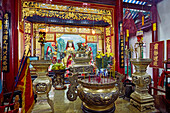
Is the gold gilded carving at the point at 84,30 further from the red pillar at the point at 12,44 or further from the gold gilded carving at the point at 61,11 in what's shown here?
the red pillar at the point at 12,44

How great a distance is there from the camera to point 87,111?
3.84ft

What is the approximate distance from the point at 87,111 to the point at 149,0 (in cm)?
523

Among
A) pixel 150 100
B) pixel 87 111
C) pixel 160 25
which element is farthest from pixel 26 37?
pixel 160 25

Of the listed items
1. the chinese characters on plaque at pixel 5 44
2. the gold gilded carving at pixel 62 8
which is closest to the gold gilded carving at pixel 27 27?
the gold gilded carving at pixel 62 8

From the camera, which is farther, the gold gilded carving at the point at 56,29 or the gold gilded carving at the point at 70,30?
the gold gilded carving at the point at 70,30

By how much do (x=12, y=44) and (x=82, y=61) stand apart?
2.14m

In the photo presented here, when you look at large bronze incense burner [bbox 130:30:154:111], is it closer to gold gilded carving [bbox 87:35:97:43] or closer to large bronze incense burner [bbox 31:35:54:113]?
large bronze incense burner [bbox 31:35:54:113]

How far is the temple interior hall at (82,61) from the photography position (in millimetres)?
1179

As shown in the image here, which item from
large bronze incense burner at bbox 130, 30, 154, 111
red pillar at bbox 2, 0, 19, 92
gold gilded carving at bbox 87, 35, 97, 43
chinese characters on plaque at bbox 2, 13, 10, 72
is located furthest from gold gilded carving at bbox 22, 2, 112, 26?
large bronze incense burner at bbox 130, 30, 154, 111

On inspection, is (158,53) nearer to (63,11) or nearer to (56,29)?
(63,11)

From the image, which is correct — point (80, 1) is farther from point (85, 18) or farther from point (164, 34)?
point (164, 34)

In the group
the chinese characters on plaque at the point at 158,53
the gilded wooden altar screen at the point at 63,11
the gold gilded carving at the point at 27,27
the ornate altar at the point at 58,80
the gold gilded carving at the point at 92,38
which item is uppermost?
the gilded wooden altar screen at the point at 63,11

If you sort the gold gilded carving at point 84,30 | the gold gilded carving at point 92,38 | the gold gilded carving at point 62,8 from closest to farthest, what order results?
the gold gilded carving at point 62,8 < the gold gilded carving at point 84,30 < the gold gilded carving at point 92,38

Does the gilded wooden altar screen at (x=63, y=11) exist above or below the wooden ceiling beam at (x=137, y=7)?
below
